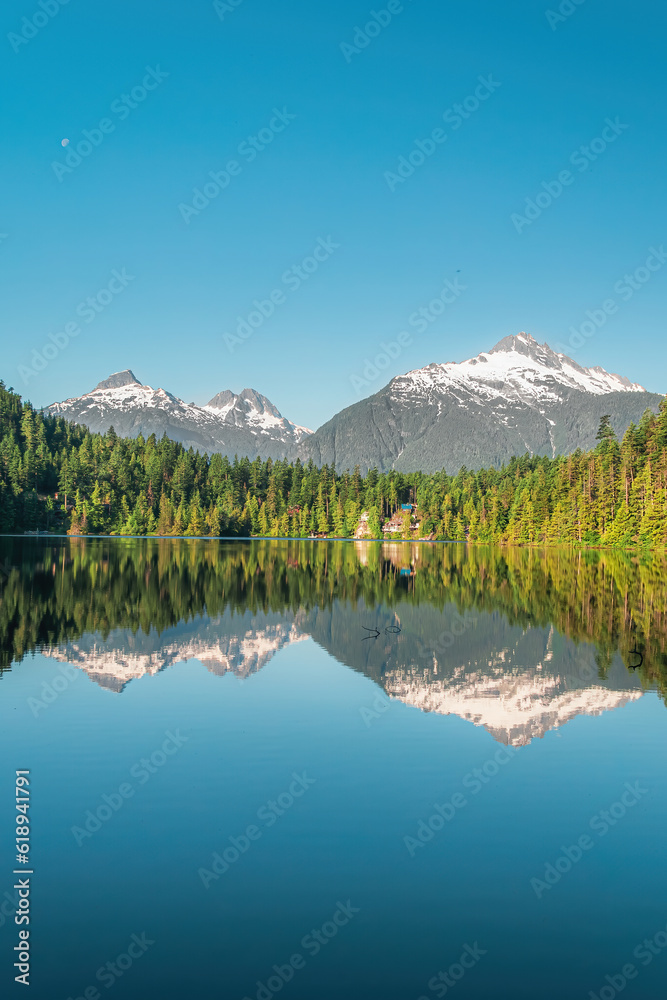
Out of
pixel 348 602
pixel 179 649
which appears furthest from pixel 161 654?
pixel 348 602

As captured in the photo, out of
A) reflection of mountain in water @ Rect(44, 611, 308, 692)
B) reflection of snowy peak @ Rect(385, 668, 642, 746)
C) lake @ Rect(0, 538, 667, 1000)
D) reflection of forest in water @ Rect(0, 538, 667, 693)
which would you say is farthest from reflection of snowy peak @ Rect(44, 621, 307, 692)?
reflection of snowy peak @ Rect(385, 668, 642, 746)

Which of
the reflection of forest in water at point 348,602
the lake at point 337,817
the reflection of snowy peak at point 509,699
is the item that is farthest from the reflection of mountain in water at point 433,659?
the reflection of forest in water at point 348,602

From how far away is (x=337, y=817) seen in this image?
15.8 m

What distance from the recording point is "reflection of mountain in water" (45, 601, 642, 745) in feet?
82.6

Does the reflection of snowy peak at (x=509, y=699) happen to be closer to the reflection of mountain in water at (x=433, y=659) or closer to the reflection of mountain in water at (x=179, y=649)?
the reflection of mountain in water at (x=433, y=659)

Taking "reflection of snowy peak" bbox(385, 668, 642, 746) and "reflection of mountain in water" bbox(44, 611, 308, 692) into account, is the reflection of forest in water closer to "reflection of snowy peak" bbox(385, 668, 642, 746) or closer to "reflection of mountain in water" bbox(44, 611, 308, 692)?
"reflection of mountain in water" bbox(44, 611, 308, 692)

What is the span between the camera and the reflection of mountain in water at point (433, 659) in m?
25.2

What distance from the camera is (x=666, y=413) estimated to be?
13512cm

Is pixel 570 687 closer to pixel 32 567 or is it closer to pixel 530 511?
pixel 32 567

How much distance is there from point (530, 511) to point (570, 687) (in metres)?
163

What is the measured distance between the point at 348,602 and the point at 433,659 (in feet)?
71.0

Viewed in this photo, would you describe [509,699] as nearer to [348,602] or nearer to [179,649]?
[179,649]

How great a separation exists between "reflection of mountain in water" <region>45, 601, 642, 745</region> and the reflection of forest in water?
0.37 m

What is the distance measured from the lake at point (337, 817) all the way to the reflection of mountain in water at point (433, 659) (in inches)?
7.5
